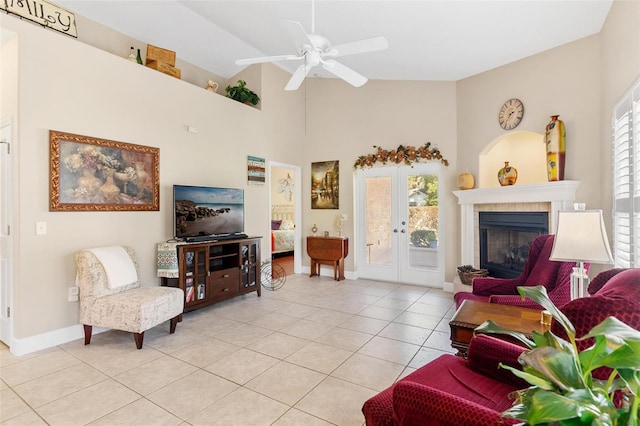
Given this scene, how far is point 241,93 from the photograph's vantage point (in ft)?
16.8

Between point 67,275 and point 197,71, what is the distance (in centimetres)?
351

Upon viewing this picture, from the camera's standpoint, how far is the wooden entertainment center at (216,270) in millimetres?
3727

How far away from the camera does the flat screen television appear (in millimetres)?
3869

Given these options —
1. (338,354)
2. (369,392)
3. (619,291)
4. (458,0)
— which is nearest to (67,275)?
(338,354)

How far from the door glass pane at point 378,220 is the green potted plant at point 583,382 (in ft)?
16.3

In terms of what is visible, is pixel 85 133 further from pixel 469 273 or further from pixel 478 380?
pixel 469 273

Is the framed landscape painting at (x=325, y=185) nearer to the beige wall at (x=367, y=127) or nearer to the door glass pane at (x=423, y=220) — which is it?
the beige wall at (x=367, y=127)

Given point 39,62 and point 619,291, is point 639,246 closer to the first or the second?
point 619,291

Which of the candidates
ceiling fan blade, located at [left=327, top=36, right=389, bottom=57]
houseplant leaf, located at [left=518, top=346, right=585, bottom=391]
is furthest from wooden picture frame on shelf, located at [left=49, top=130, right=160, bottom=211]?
houseplant leaf, located at [left=518, top=346, right=585, bottom=391]

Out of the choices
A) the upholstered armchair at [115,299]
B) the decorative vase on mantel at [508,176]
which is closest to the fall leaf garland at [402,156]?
the decorative vase on mantel at [508,176]

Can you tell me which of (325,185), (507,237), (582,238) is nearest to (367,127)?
(325,185)

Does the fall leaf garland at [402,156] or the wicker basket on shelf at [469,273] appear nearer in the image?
the wicker basket on shelf at [469,273]

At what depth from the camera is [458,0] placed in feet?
9.84

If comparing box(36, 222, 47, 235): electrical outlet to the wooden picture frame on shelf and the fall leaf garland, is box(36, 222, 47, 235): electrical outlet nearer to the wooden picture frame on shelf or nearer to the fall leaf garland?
the wooden picture frame on shelf
